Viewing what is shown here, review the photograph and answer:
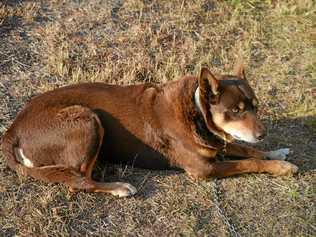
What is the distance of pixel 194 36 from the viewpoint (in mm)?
7828

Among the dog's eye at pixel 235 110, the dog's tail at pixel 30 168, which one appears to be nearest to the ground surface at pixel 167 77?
the dog's tail at pixel 30 168

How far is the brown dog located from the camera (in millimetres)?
5059

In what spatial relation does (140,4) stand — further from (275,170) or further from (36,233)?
(36,233)

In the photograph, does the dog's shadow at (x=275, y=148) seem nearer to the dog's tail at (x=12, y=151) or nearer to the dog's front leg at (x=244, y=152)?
the dog's front leg at (x=244, y=152)

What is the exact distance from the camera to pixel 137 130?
525cm

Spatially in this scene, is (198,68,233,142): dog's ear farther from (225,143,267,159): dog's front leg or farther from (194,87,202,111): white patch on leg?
(225,143,267,159): dog's front leg

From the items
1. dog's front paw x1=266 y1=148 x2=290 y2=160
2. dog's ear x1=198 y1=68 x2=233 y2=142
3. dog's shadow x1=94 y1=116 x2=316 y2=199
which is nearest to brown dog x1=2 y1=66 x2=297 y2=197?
dog's ear x1=198 y1=68 x2=233 y2=142

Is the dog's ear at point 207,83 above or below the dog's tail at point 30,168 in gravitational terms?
above

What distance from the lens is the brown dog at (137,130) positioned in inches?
199

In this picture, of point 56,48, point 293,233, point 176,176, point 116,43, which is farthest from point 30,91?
point 293,233

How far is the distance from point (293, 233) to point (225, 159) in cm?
116

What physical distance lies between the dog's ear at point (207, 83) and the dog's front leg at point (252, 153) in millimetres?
857

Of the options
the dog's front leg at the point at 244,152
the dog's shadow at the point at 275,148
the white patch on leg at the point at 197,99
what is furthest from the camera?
the dog's front leg at the point at 244,152

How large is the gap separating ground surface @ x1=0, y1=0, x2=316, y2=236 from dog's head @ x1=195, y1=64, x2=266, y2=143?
1.99ft
